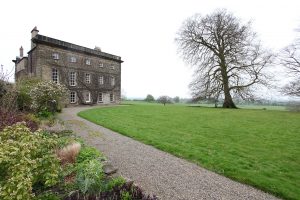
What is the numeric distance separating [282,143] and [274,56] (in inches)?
917

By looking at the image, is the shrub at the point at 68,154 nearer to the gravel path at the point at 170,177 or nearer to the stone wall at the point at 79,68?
the gravel path at the point at 170,177

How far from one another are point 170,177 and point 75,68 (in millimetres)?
27846

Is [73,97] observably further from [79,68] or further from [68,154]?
[68,154]

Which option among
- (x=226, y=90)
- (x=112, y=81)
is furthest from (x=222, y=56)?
(x=112, y=81)

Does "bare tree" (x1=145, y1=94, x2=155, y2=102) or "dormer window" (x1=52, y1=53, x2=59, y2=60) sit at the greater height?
"dormer window" (x1=52, y1=53, x2=59, y2=60)

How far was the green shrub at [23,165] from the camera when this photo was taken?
2582mm

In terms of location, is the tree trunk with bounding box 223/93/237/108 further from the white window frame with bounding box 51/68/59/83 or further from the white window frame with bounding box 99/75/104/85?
the white window frame with bounding box 51/68/59/83

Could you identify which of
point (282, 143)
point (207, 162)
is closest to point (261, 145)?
point (282, 143)

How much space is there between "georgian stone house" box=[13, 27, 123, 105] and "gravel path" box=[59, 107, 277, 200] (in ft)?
71.7

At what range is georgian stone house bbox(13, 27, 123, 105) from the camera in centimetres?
2491

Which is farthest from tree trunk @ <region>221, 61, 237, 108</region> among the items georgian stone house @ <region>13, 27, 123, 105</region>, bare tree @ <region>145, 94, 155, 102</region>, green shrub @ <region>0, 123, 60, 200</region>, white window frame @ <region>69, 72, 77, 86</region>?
bare tree @ <region>145, 94, 155, 102</region>

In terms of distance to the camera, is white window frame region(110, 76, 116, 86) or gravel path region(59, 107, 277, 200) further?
white window frame region(110, 76, 116, 86)

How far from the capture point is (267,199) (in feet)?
13.1

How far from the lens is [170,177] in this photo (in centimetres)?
475
